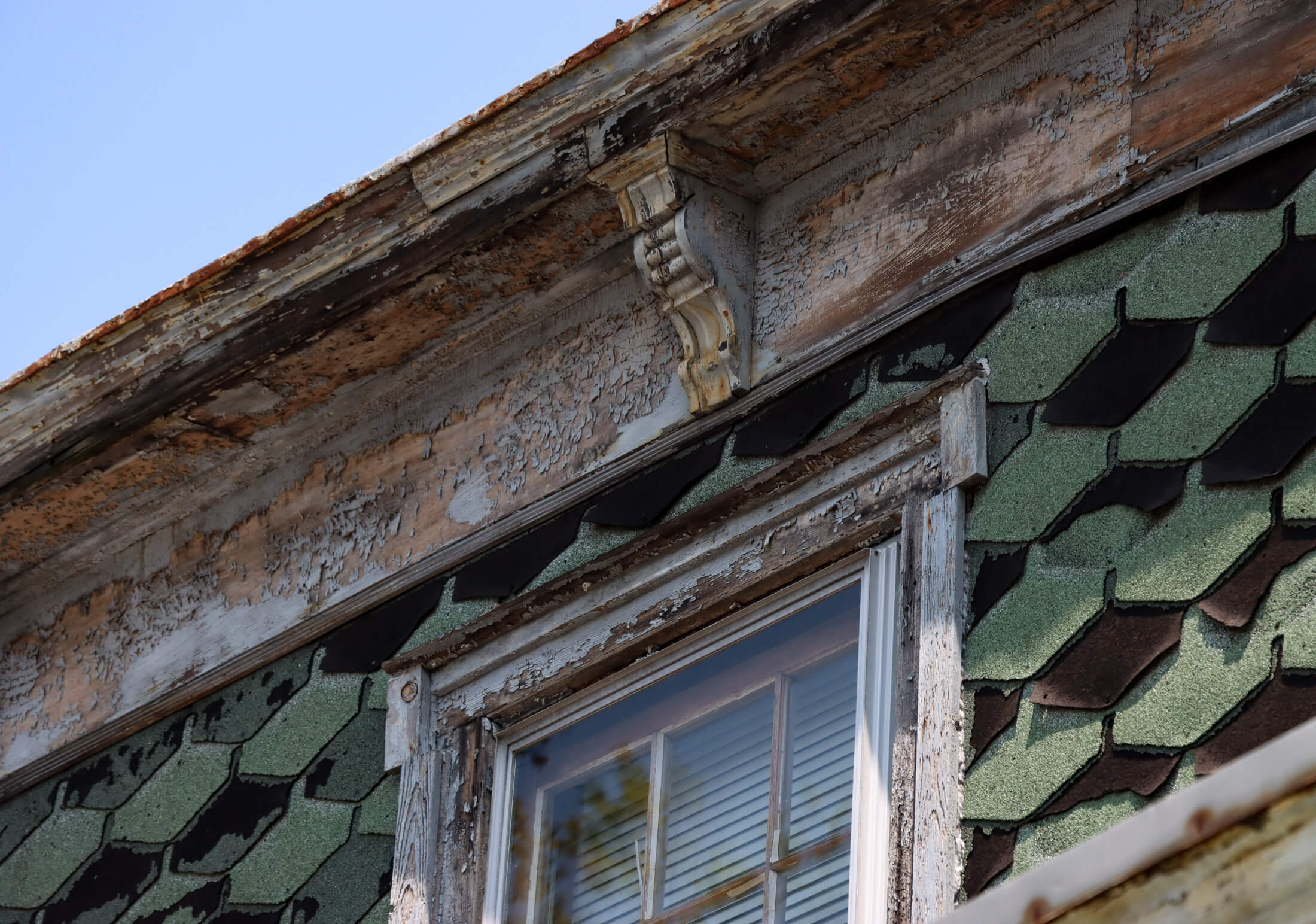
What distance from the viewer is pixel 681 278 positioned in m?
4.59

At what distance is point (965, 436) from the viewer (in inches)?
161

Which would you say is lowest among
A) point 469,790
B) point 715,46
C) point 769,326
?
point 469,790

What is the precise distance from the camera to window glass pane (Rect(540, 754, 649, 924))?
4.34 metres

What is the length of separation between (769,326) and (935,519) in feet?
2.41

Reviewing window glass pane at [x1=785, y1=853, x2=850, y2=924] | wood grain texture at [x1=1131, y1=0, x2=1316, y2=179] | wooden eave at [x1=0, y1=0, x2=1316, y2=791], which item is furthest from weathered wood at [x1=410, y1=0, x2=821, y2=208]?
window glass pane at [x1=785, y1=853, x2=850, y2=924]

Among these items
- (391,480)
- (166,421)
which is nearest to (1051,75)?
(391,480)

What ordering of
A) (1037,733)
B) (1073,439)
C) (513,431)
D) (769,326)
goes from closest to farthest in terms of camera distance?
(1037,733), (1073,439), (769,326), (513,431)

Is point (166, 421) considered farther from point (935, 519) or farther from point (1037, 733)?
point (1037, 733)

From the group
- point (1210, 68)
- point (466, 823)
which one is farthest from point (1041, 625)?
point (466, 823)

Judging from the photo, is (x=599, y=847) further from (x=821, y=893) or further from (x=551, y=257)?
(x=551, y=257)

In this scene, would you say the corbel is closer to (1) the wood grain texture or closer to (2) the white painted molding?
(1) the wood grain texture

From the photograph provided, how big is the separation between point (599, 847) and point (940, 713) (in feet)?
2.96

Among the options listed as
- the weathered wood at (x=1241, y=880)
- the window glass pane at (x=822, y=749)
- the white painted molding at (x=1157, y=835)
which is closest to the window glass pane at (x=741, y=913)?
the window glass pane at (x=822, y=749)

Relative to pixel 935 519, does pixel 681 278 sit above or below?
above
